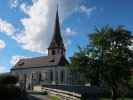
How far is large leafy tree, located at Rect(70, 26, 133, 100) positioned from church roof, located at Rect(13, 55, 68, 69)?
40.3 meters

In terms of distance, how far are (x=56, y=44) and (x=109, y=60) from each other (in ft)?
185

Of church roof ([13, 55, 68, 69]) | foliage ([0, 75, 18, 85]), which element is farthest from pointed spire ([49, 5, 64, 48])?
foliage ([0, 75, 18, 85])

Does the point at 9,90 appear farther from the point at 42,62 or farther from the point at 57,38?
the point at 57,38

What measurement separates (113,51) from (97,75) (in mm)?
4190

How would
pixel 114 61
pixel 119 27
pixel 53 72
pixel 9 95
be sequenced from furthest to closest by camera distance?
1. pixel 53 72
2. pixel 119 27
3. pixel 114 61
4. pixel 9 95

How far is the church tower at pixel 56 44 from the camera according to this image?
97.6 metres

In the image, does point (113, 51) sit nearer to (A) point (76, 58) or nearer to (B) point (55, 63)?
(A) point (76, 58)

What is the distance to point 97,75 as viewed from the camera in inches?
1759

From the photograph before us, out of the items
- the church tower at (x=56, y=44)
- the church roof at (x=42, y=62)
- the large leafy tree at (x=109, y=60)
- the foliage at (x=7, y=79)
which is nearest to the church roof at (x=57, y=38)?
the church tower at (x=56, y=44)

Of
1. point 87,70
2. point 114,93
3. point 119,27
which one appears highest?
point 119,27

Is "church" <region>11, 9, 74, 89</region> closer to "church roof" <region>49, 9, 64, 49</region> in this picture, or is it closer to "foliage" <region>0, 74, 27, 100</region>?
"church roof" <region>49, 9, 64, 49</region>

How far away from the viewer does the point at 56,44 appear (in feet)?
327

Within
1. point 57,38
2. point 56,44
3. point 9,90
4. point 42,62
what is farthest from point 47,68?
point 9,90

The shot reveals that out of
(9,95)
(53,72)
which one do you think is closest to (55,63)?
(53,72)
